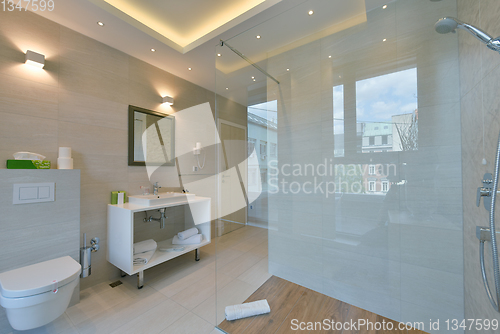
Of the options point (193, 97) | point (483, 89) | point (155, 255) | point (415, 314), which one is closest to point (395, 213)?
point (415, 314)

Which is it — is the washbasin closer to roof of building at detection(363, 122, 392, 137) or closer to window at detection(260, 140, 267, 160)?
window at detection(260, 140, 267, 160)

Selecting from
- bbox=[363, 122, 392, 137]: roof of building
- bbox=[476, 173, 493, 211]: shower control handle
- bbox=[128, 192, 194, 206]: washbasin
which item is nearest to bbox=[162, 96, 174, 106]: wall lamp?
bbox=[128, 192, 194, 206]: washbasin

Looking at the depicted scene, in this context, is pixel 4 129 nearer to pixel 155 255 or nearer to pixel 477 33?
pixel 155 255

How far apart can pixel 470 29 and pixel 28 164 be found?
2.80 m

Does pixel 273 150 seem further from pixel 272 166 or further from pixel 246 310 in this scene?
pixel 246 310

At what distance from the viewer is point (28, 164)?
1.62 meters

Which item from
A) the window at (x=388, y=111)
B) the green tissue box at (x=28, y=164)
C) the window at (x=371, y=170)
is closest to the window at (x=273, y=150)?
the window at (x=388, y=111)

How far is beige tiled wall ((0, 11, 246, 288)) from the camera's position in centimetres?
167

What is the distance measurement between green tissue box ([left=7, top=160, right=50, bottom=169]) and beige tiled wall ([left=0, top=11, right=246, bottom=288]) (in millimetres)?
128

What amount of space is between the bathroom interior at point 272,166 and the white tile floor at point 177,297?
0.01 metres

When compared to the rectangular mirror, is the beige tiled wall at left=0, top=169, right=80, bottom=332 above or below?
below

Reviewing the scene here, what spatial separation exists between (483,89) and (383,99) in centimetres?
49

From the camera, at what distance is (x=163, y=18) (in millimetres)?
2068

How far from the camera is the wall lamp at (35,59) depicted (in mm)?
1668
